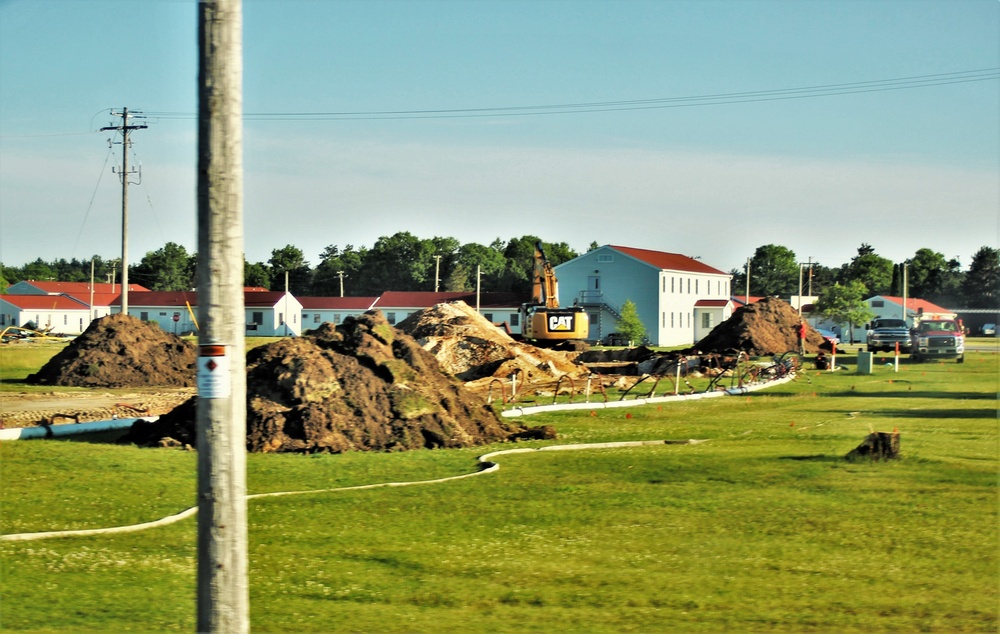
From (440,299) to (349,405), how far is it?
82307mm

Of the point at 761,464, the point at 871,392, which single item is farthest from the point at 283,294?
the point at 761,464

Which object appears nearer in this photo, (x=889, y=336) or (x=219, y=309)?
(x=219, y=309)

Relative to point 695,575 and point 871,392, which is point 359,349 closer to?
point 695,575

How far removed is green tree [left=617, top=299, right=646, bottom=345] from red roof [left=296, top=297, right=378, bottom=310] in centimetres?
3361

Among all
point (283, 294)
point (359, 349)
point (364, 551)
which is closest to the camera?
point (364, 551)

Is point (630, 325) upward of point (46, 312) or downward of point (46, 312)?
downward

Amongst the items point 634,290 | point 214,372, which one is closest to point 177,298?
point 634,290

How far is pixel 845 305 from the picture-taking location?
8494 cm

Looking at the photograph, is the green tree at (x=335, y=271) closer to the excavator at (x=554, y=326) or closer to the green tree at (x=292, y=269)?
the green tree at (x=292, y=269)

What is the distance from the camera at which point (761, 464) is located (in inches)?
618

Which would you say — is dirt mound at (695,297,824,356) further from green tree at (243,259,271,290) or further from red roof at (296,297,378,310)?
green tree at (243,259,271,290)

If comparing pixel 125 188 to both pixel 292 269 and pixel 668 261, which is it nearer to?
pixel 668 261

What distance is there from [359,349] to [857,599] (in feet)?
43.8

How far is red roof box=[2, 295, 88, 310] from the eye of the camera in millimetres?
109562
